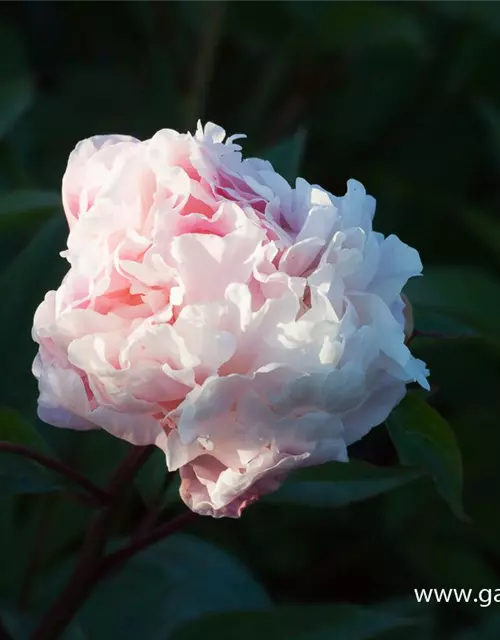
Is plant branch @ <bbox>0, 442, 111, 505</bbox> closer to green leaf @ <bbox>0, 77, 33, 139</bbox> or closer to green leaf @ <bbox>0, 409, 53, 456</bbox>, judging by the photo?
green leaf @ <bbox>0, 409, 53, 456</bbox>

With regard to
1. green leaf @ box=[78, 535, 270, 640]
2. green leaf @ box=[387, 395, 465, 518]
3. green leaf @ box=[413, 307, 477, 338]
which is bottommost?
green leaf @ box=[78, 535, 270, 640]

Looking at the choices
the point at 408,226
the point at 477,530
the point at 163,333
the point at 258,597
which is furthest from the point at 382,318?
the point at 408,226

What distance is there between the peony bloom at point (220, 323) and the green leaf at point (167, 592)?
259 millimetres

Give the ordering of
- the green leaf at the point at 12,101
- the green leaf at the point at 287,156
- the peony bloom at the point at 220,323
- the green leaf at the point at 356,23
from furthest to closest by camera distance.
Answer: the green leaf at the point at 356,23 → the green leaf at the point at 12,101 → the green leaf at the point at 287,156 → the peony bloom at the point at 220,323

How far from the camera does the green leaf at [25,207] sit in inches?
21.7

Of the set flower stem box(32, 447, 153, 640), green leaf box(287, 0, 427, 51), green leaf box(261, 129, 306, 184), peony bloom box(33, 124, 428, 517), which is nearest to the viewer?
peony bloom box(33, 124, 428, 517)

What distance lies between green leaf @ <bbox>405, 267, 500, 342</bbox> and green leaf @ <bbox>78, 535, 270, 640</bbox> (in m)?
0.24

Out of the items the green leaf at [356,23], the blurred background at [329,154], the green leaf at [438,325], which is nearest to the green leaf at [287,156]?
the blurred background at [329,154]

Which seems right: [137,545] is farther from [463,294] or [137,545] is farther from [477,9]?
[477,9]

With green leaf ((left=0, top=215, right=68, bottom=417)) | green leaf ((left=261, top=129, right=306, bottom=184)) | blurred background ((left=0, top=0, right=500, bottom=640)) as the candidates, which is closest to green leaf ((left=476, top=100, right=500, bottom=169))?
blurred background ((left=0, top=0, right=500, bottom=640))

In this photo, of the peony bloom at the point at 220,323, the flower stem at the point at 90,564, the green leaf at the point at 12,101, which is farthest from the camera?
the green leaf at the point at 12,101

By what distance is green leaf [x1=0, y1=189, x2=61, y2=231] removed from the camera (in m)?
0.55

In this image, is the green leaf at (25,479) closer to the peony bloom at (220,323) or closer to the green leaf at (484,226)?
the peony bloom at (220,323)

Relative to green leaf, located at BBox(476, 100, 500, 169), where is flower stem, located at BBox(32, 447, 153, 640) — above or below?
below
